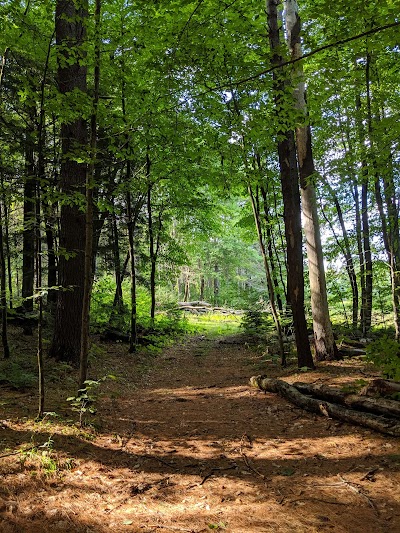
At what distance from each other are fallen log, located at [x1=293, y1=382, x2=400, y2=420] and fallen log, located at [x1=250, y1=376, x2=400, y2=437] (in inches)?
4.1

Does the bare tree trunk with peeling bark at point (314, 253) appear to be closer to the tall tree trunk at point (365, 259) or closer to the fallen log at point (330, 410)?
the fallen log at point (330, 410)

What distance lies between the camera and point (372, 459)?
3648 millimetres

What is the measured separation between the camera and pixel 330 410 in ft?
16.5

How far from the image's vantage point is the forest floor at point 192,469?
8.98 feet

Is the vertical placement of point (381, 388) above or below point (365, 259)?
below

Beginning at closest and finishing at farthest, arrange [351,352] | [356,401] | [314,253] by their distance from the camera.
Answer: [356,401]
[314,253]
[351,352]

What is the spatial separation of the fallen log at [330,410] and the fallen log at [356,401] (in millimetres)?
104

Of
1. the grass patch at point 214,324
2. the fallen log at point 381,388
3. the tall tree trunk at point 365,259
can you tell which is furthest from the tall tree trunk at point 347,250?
the fallen log at point 381,388

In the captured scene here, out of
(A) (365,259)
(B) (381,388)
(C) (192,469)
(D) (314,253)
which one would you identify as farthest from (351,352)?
(C) (192,469)

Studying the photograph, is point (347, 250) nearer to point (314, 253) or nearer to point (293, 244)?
point (314, 253)

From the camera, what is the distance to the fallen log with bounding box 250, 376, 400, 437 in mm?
4168

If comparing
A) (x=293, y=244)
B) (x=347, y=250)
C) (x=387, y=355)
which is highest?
(x=347, y=250)

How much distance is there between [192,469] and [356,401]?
2498 mm

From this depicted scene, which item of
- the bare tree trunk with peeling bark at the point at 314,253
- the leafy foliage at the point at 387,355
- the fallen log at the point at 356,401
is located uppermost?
the bare tree trunk with peeling bark at the point at 314,253
